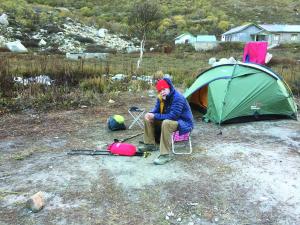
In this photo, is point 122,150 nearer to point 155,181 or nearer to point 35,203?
point 155,181

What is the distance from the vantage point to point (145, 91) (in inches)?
488

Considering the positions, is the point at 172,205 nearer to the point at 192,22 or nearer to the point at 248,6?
the point at 192,22

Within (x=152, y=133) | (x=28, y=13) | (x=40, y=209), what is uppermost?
(x=28, y=13)

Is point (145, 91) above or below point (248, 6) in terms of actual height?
below

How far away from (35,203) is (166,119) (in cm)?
250

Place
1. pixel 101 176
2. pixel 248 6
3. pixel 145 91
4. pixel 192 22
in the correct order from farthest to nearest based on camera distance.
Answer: pixel 248 6, pixel 192 22, pixel 145 91, pixel 101 176

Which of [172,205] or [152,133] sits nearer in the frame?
[172,205]

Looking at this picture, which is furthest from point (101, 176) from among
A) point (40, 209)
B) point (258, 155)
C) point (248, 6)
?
point (248, 6)

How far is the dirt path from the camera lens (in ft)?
14.8

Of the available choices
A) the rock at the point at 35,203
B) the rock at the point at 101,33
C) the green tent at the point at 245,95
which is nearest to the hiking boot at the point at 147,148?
the green tent at the point at 245,95

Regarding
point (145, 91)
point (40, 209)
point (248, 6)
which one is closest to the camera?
point (40, 209)

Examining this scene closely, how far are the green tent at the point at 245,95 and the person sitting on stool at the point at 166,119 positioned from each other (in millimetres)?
2042

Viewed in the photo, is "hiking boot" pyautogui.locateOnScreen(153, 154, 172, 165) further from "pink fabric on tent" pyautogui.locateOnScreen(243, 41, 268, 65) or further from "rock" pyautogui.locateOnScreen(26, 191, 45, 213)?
"pink fabric on tent" pyautogui.locateOnScreen(243, 41, 268, 65)

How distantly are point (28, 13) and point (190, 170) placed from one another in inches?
1591
